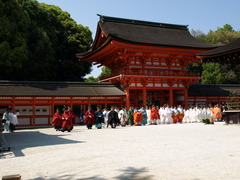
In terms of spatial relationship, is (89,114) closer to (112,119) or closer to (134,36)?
(112,119)

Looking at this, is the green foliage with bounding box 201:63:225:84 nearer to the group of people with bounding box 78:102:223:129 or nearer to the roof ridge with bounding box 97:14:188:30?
the roof ridge with bounding box 97:14:188:30

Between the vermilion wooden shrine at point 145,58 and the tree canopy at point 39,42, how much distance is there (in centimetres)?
423

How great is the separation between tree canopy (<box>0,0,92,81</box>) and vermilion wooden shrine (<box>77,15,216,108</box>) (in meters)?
4.23

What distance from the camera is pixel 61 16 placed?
37438 millimetres

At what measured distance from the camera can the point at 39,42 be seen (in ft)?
94.5

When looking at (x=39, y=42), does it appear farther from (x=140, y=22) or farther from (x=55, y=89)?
(x=140, y=22)

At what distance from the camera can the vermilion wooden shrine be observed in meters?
25.5


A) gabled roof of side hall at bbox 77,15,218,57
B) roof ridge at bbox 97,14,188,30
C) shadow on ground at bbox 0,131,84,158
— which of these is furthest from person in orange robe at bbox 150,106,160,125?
roof ridge at bbox 97,14,188,30

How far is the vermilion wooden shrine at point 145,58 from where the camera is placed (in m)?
25.5

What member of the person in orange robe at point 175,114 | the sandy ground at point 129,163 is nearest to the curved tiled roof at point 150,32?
the person in orange robe at point 175,114

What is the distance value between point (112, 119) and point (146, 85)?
789 cm

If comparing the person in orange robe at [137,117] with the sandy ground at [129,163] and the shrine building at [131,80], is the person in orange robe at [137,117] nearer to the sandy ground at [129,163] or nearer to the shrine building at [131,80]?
the shrine building at [131,80]

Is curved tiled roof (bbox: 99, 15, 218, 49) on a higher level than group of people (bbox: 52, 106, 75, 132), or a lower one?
higher

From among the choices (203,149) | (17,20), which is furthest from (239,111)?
(17,20)
